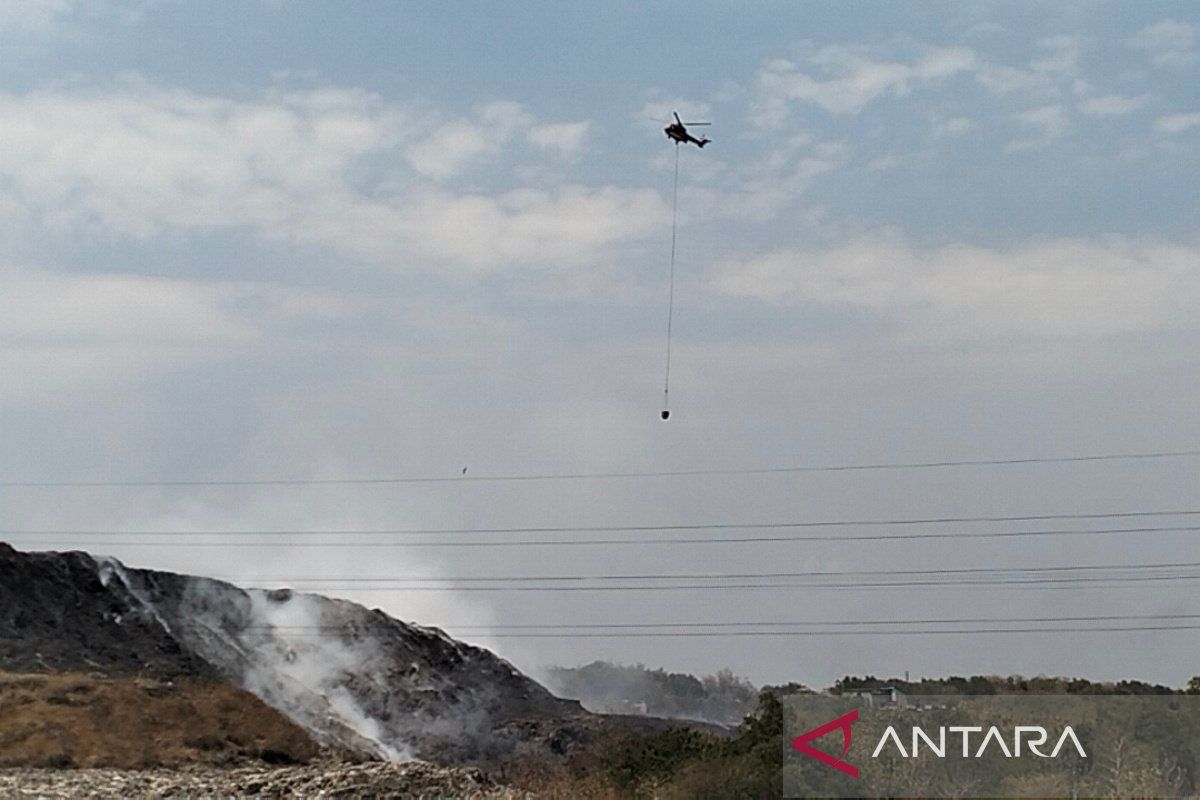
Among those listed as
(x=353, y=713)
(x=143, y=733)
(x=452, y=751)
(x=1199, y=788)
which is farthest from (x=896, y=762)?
(x=353, y=713)

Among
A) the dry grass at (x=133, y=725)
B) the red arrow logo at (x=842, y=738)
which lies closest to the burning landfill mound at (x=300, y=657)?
the dry grass at (x=133, y=725)

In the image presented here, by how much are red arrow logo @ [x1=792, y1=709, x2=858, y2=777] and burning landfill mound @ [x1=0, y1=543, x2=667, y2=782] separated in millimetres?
38225

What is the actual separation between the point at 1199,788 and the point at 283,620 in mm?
64737

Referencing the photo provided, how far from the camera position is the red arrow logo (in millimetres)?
28391

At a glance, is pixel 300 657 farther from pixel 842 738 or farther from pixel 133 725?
pixel 842 738

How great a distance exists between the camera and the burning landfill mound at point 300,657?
72.8 metres

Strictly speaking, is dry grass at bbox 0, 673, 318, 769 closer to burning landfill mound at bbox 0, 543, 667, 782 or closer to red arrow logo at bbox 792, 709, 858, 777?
burning landfill mound at bbox 0, 543, 667, 782

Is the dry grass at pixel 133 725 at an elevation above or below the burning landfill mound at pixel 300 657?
below

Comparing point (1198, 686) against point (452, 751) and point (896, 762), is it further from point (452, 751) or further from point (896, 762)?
point (452, 751)

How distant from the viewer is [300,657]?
81.8 metres

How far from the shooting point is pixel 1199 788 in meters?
28.7

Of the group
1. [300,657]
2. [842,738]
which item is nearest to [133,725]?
[300,657]

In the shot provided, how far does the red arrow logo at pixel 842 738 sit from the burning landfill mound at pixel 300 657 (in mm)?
38225

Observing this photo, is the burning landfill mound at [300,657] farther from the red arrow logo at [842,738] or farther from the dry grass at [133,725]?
the red arrow logo at [842,738]
